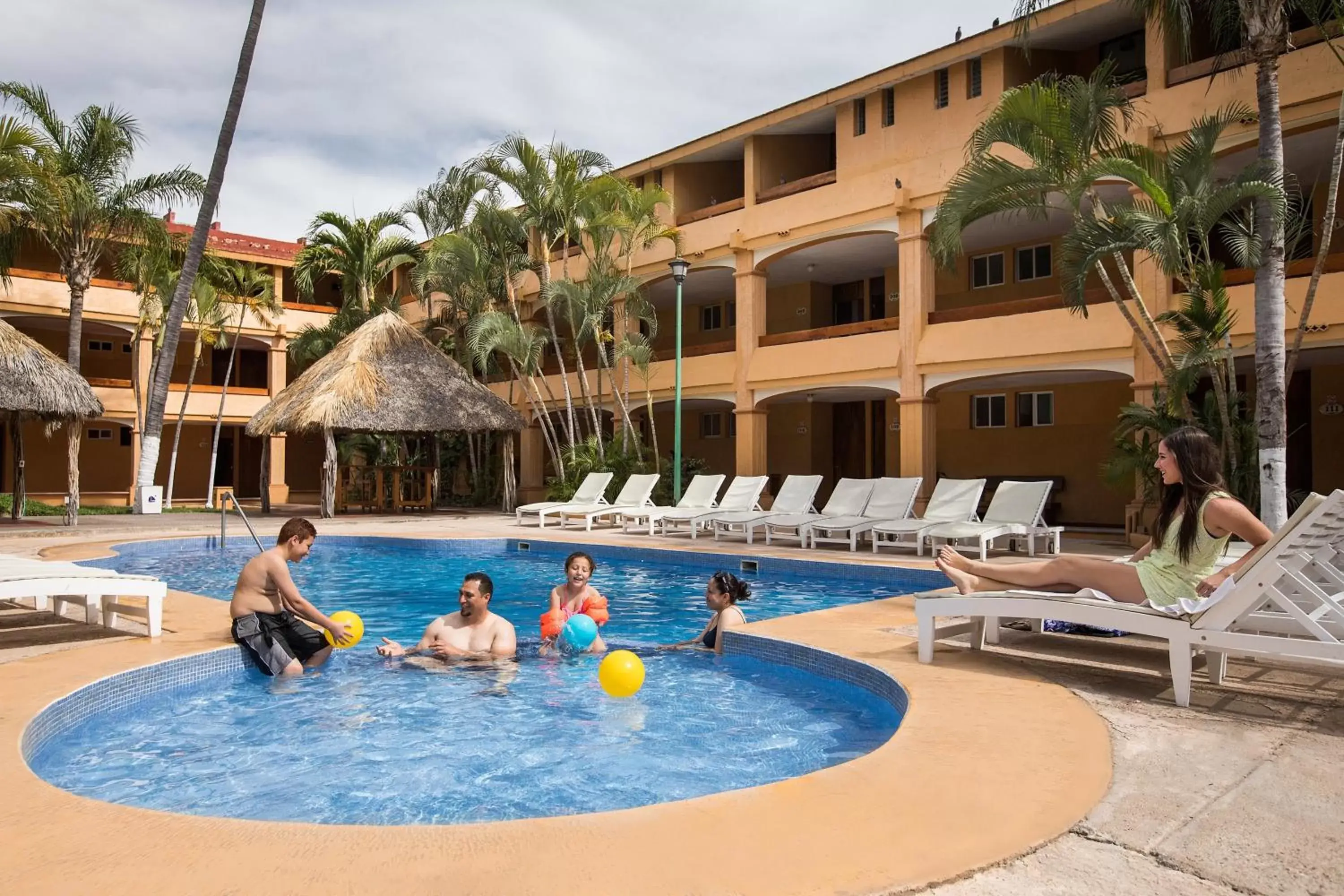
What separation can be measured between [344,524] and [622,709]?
43.6 feet

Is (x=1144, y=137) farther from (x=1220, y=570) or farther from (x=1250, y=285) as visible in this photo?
(x=1220, y=570)

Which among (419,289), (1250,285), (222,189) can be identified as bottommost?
(1250,285)

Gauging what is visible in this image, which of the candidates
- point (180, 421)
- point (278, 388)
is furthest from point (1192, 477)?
point (278, 388)

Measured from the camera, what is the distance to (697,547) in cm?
1309

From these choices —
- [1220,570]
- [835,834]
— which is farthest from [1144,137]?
[835,834]

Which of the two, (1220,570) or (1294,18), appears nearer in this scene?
(1220,570)

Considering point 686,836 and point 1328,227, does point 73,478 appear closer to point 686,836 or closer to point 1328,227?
point 686,836

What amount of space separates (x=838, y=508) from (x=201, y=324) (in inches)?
703

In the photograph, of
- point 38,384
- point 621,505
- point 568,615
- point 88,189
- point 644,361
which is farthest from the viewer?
point 644,361

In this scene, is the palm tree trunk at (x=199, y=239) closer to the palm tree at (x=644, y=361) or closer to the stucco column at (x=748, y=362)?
the palm tree at (x=644, y=361)

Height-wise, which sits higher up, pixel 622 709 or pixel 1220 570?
pixel 1220 570

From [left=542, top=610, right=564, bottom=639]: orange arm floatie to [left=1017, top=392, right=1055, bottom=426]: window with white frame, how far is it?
558 inches

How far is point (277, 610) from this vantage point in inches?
234

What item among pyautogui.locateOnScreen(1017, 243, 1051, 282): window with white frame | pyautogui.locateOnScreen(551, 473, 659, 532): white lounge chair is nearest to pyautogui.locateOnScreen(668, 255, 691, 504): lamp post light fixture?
pyautogui.locateOnScreen(551, 473, 659, 532): white lounge chair
